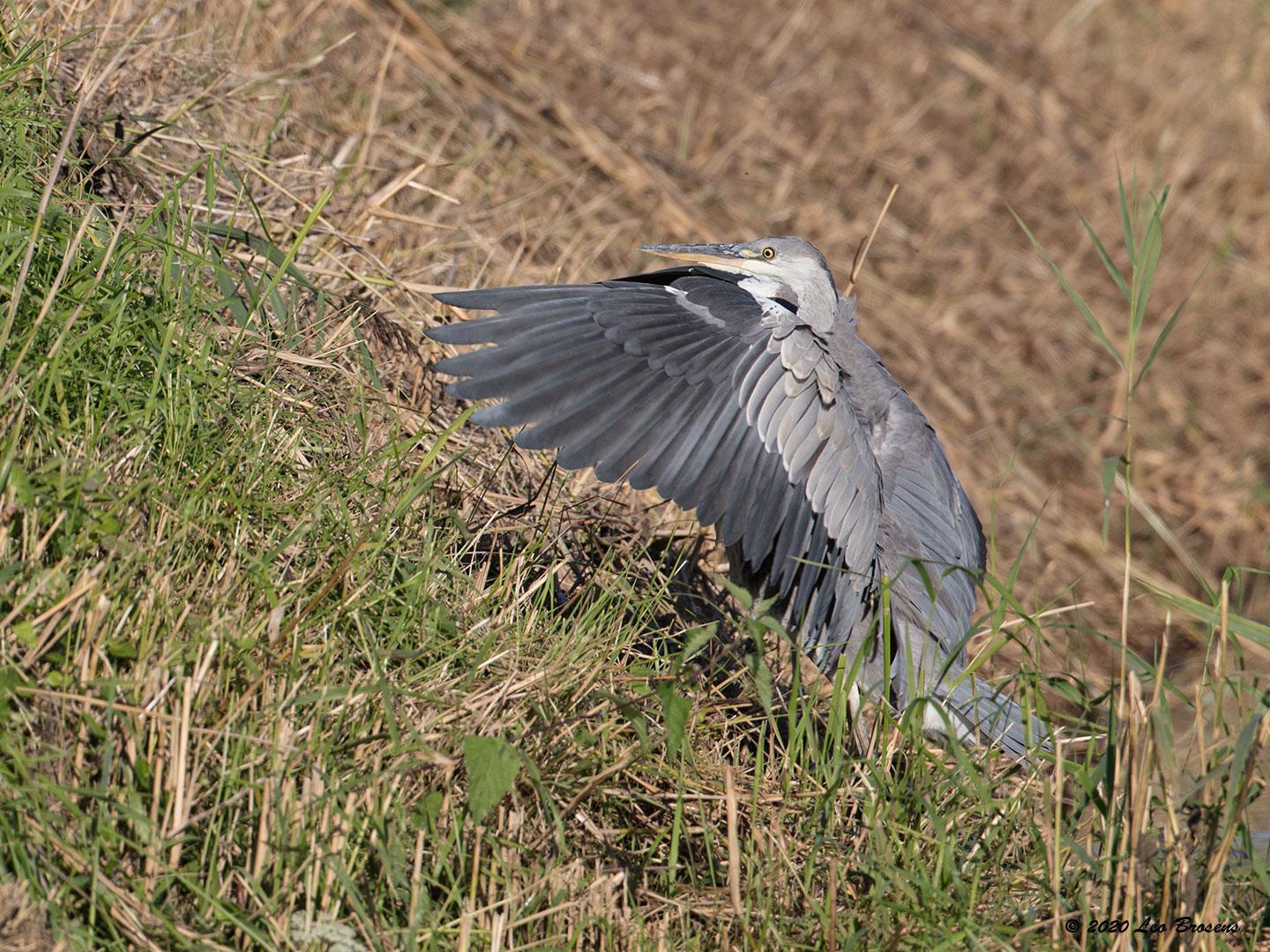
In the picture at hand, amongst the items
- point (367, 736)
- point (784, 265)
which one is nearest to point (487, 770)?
point (367, 736)

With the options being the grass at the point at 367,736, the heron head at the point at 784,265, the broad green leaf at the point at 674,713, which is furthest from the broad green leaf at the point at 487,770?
the heron head at the point at 784,265

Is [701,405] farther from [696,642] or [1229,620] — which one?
[1229,620]

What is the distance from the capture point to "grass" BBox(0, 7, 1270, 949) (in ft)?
7.82

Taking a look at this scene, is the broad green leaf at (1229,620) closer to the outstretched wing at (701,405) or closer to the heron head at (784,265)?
the outstretched wing at (701,405)

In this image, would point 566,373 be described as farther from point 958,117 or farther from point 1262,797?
point 958,117

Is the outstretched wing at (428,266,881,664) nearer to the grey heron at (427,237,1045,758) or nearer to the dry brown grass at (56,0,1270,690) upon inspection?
the grey heron at (427,237,1045,758)

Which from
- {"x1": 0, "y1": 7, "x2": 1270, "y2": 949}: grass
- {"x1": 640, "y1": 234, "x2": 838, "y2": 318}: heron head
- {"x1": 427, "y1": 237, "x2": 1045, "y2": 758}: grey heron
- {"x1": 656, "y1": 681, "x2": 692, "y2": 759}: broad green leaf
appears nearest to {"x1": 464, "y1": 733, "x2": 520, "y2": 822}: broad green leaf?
{"x1": 0, "y1": 7, "x2": 1270, "y2": 949}: grass

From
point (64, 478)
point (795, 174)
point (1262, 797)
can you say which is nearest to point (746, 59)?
point (795, 174)

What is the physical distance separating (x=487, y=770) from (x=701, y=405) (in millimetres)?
1219

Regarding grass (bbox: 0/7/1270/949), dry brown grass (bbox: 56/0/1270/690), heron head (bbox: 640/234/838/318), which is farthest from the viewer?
dry brown grass (bbox: 56/0/1270/690)

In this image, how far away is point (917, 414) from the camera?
157 inches

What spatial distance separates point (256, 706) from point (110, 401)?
0.75 meters

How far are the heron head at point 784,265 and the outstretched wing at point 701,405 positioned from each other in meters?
0.52

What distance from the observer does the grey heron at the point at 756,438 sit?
10.5 feet
